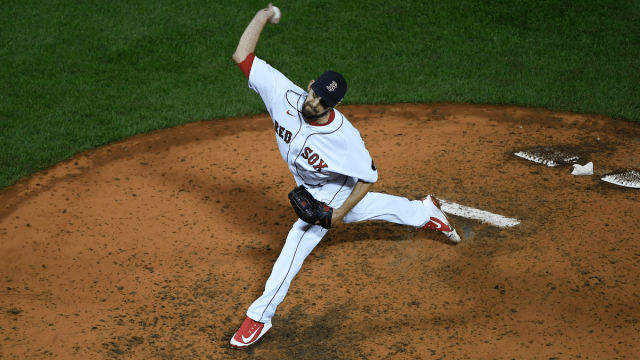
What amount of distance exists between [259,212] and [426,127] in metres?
2.49

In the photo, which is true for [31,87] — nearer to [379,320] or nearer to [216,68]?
[216,68]

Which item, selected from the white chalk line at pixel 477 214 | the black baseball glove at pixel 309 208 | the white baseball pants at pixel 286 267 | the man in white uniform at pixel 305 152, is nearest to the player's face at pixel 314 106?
the man in white uniform at pixel 305 152

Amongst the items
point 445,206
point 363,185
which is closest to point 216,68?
point 445,206

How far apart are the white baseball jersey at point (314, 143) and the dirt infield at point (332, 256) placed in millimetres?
1045

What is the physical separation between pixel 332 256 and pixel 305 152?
140 centimetres

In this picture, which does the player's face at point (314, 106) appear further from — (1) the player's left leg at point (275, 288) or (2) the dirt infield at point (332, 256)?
(2) the dirt infield at point (332, 256)

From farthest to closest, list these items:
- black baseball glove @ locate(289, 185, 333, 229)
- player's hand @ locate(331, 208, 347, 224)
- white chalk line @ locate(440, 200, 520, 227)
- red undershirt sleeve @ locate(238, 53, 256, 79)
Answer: white chalk line @ locate(440, 200, 520, 227)
red undershirt sleeve @ locate(238, 53, 256, 79)
player's hand @ locate(331, 208, 347, 224)
black baseball glove @ locate(289, 185, 333, 229)

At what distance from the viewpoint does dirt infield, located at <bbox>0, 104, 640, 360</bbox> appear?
13.9 ft

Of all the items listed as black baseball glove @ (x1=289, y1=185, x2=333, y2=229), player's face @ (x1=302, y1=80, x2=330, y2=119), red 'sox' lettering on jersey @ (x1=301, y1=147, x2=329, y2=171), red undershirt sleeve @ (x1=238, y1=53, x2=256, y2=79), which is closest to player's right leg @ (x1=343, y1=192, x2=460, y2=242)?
black baseball glove @ (x1=289, y1=185, x2=333, y2=229)

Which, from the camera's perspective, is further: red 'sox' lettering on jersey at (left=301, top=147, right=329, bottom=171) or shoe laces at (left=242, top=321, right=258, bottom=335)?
shoe laces at (left=242, top=321, right=258, bottom=335)

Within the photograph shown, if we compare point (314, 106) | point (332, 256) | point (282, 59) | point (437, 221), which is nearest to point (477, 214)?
point (437, 221)

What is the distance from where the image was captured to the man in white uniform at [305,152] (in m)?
3.98

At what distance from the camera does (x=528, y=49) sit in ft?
29.3

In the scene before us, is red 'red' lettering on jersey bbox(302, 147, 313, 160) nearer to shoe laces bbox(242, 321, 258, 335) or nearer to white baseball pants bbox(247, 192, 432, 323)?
white baseball pants bbox(247, 192, 432, 323)
